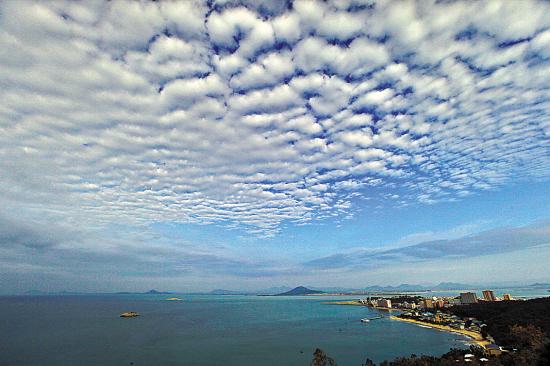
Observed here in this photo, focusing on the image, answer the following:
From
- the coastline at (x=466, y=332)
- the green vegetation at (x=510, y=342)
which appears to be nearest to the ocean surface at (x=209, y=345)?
the coastline at (x=466, y=332)

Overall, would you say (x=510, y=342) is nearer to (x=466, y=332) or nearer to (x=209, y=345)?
(x=466, y=332)

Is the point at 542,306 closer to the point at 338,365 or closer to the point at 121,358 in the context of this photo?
the point at 338,365

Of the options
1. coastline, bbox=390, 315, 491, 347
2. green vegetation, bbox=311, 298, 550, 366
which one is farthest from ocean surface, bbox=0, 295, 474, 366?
green vegetation, bbox=311, 298, 550, 366

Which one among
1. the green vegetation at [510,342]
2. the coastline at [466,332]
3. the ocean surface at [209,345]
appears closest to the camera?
the green vegetation at [510,342]

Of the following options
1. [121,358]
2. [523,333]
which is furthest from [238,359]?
[523,333]

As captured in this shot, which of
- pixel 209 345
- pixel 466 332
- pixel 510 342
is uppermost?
pixel 510 342

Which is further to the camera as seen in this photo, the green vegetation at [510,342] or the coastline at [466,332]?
the coastline at [466,332]

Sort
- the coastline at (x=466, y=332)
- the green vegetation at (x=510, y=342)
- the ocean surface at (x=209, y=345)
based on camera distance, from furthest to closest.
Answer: the coastline at (x=466, y=332) → the ocean surface at (x=209, y=345) → the green vegetation at (x=510, y=342)

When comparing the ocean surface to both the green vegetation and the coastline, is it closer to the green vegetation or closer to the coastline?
the coastline

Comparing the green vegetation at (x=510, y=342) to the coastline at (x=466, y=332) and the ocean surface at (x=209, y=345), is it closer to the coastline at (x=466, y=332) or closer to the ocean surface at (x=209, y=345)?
the coastline at (x=466, y=332)

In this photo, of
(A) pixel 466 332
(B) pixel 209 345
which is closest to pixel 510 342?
(A) pixel 466 332

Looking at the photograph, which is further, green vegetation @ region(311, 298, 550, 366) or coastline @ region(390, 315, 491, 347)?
coastline @ region(390, 315, 491, 347)

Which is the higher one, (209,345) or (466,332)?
(466,332)
